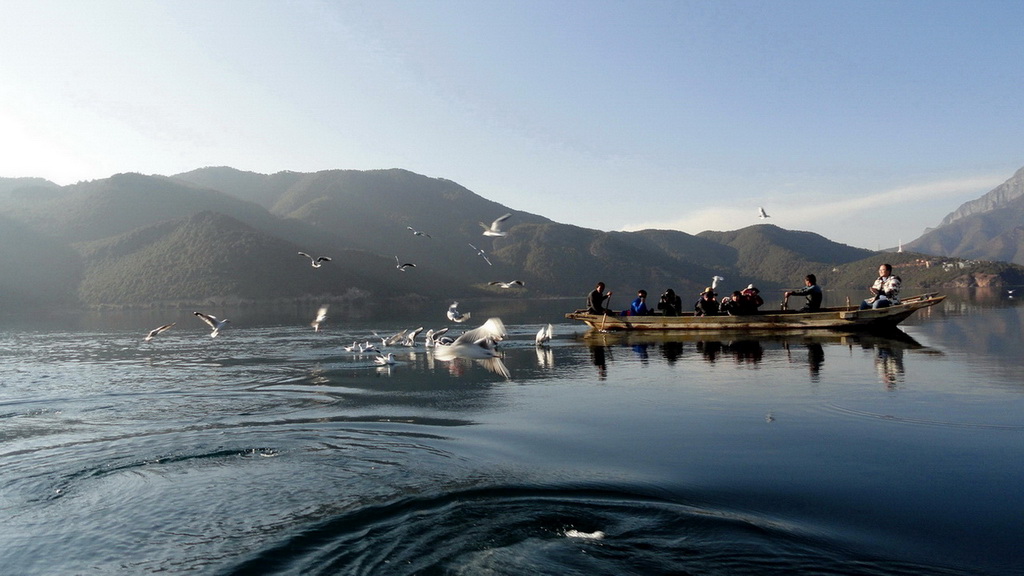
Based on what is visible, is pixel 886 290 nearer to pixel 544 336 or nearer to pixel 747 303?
pixel 747 303

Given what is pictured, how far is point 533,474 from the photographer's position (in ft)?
30.4

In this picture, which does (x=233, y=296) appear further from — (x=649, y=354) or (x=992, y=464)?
(x=992, y=464)

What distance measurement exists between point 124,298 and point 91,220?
65014 millimetres

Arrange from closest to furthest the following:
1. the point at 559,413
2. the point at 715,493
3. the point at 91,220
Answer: the point at 715,493 < the point at 559,413 < the point at 91,220

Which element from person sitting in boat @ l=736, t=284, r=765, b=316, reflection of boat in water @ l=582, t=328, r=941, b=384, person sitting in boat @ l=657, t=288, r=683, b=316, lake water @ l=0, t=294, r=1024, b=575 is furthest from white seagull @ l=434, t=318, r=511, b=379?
person sitting in boat @ l=657, t=288, r=683, b=316

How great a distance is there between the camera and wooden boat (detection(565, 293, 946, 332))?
2888 centimetres

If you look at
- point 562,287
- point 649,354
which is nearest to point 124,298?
point 562,287

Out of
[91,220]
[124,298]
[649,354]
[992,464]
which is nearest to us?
[992,464]

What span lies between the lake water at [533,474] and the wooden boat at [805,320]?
9.83 m

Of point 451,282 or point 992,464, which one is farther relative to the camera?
point 451,282

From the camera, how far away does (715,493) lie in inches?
325

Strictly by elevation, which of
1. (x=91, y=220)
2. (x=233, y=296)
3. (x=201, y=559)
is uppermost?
(x=91, y=220)

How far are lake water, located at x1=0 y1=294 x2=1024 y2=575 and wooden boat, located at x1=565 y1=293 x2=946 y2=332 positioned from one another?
983 centimetres

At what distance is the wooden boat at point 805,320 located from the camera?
94.7 ft
